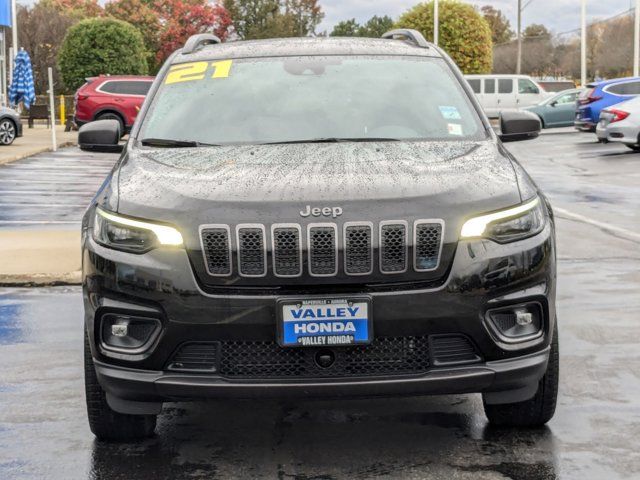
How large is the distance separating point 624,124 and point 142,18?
54527mm

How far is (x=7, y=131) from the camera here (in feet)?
95.8

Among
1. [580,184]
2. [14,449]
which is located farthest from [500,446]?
[580,184]

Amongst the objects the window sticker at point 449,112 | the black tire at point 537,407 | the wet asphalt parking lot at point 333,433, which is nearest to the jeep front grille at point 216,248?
the wet asphalt parking lot at point 333,433

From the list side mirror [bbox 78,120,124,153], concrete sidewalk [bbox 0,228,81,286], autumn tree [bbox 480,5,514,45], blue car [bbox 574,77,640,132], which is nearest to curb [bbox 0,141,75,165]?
concrete sidewalk [bbox 0,228,81,286]

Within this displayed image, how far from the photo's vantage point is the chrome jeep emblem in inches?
178

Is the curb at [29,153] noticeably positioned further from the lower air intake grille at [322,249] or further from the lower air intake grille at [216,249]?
the lower air intake grille at [322,249]

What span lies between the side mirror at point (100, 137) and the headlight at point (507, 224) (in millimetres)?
2451

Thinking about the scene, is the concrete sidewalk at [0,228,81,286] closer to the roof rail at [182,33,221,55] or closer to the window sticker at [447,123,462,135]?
the roof rail at [182,33,221,55]

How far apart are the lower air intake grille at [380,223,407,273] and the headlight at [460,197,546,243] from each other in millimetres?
237

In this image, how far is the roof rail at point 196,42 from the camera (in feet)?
21.9

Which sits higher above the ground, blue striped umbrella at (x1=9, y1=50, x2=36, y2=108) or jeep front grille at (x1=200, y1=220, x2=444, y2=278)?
jeep front grille at (x1=200, y1=220, x2=444, y2=278)

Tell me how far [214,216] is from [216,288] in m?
0.28

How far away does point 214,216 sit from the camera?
4.55 m

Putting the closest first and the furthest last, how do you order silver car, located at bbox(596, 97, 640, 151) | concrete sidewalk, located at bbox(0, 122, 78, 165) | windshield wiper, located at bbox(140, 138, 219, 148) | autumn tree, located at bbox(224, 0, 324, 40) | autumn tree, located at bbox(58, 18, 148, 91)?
windshield wiper, located at bbox(140, 138, 219, 148)
concrete sidewalk, located at bbox(0, 122, 78, 165)
silver car, located at bbox(596, 97, 640, 151)
autumn tree, located at bbox(58, 18, 148, 91)
autumn tree, located at bbox(224, 0, 324, 40)
